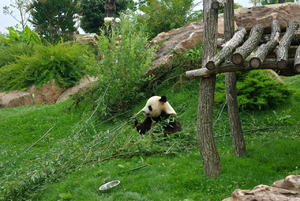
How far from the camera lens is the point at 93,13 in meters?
21.9

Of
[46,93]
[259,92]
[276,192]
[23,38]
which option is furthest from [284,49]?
[23,38]

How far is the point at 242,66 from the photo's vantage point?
3354 mm

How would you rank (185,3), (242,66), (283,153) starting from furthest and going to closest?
(185,3) < (283,153) < (242,66)

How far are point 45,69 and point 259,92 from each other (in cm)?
925

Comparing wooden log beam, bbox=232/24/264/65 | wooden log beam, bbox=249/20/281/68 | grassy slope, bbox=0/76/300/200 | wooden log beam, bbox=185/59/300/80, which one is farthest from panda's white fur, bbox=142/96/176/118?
wooden log beam, bbox=249/20/281/68

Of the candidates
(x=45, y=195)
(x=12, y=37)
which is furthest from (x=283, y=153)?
(x=12, y=37)

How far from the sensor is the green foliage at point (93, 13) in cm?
2200

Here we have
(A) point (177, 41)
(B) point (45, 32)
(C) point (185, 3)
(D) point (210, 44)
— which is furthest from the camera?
(B) point (45, 32)

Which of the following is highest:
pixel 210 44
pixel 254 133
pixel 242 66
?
pixel 210 44

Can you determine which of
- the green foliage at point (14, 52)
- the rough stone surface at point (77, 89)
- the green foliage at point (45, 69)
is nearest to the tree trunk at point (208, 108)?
the green foliage at point (45, 69)

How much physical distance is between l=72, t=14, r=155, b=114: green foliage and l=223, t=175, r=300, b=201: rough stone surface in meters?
5.34

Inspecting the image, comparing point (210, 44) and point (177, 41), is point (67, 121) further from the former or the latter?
point (210, 44)

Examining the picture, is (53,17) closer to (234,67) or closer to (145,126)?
(145,126)

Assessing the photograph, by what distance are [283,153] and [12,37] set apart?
51.3ft
